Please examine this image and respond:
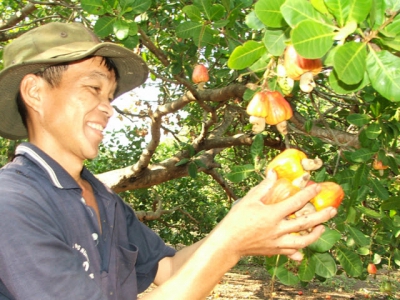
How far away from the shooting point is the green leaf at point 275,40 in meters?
1.25

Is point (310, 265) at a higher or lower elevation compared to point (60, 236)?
lower

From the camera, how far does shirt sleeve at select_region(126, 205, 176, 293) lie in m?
1.85

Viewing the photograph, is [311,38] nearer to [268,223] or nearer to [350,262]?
[268,223]

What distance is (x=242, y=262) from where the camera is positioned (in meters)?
9.45

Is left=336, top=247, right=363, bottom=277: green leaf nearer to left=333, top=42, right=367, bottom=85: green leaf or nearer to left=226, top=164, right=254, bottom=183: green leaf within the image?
left=226, top=164, right=254, bottom=183: green leaf

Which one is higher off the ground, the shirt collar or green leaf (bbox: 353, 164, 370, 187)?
the shirt collar

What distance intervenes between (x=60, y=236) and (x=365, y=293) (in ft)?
22.5

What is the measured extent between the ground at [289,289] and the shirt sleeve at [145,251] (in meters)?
4.54

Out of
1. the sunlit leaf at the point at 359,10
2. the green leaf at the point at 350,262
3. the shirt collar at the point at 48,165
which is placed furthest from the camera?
the green leaf at the point at 350,262

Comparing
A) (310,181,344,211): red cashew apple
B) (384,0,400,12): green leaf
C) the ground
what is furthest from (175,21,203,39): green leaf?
the ground

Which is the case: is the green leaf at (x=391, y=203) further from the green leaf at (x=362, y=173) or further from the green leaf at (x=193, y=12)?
the green leaf at (x=193, y=12)

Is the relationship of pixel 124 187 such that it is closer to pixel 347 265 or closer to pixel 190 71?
pixel 190 71

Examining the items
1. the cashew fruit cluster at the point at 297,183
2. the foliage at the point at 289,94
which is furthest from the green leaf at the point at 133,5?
the cashew fruit cluster at the point at 297,183

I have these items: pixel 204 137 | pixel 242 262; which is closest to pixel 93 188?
pixel 204 137
